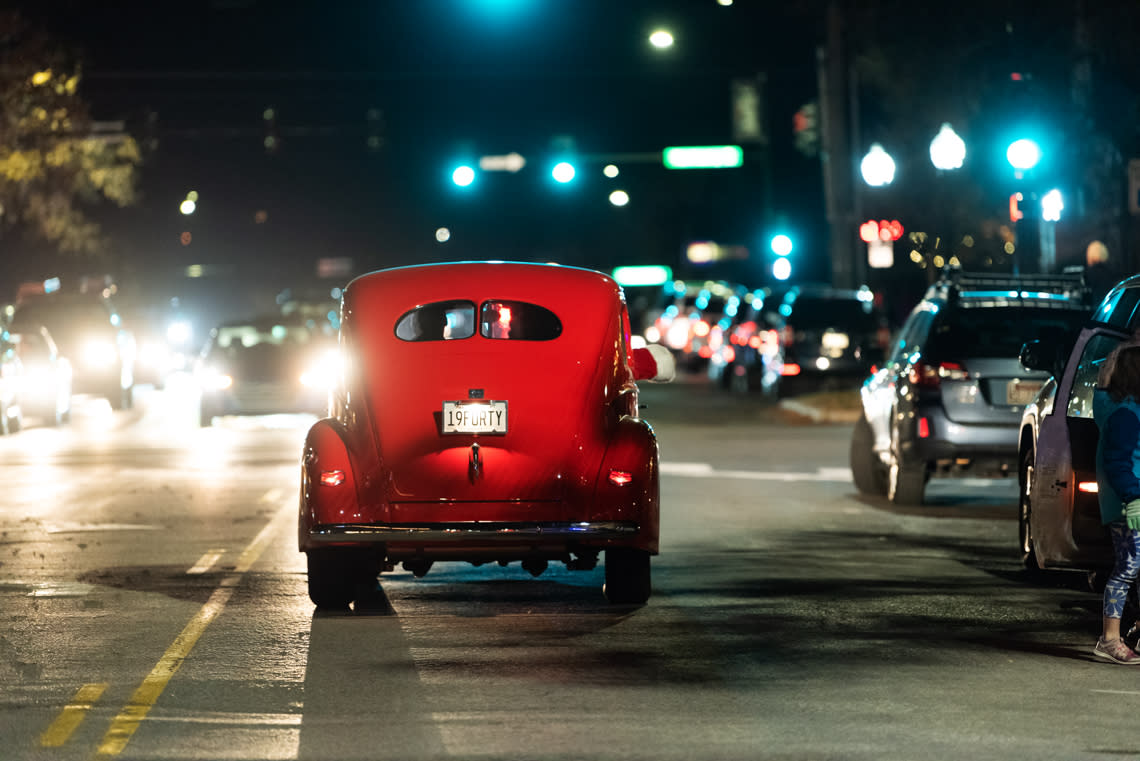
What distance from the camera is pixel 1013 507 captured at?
1750 cm

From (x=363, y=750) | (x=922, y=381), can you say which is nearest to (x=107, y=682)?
(x=363, y=750)

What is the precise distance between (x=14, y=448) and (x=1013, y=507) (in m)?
12.7

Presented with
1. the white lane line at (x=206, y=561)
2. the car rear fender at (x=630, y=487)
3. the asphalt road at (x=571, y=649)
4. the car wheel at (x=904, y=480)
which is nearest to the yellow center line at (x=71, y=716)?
the asphalt road at (x=571, y=649)

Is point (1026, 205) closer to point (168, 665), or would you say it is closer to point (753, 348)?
A: point (753, 348)

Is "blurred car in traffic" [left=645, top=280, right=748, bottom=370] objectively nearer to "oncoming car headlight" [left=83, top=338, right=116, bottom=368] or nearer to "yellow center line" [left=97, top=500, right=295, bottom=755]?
"oncoming car headlight" [left=83, top=338, right=116, bottom=368]

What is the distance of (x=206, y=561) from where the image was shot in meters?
13.9

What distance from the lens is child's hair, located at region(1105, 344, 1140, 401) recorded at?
31.4 feet

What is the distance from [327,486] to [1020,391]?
23.4 ft

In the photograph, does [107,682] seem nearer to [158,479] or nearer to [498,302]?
[498,302]

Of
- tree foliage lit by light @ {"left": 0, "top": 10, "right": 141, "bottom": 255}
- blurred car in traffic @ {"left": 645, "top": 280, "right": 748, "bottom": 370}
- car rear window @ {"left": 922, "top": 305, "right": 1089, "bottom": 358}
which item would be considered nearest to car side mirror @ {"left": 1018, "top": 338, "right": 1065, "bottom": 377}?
car rear window @ {"left": 922, "top": 305, "right": 1089, "bottom": 358}

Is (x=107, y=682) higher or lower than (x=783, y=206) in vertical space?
lower

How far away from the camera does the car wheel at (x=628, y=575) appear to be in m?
11.7

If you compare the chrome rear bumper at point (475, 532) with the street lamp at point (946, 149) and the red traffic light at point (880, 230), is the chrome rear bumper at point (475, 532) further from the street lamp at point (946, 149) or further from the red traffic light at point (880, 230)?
the red traffic light at point (880, 230)

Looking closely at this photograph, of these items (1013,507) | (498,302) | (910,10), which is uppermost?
(910,10)
